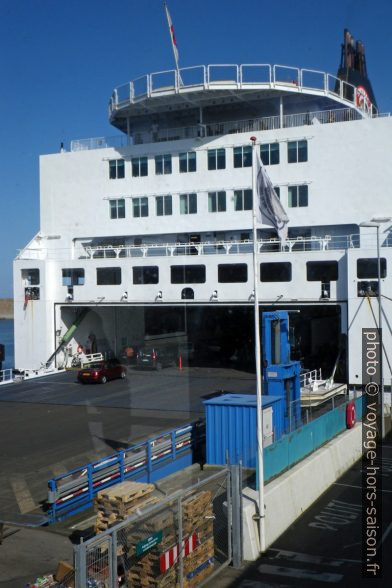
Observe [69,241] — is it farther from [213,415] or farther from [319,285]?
[213,415]

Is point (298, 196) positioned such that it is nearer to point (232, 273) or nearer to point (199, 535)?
point (232, 273)

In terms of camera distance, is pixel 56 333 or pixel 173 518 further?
pixel 56 333

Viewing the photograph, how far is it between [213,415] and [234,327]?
2241 centimetres

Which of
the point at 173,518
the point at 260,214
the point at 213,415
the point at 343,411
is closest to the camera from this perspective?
the point at 173,518

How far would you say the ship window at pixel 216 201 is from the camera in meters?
29.5

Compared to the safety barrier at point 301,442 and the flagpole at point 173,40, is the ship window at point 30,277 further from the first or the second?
the safety barrier at point 301,442

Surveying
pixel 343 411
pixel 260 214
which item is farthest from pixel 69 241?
pixel 260 214

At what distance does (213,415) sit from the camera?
49.2 ft

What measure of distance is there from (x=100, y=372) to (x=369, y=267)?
11.3 metres

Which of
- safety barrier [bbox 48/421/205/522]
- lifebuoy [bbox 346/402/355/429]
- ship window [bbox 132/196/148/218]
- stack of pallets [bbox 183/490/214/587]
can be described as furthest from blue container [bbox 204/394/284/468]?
ship window [bbox 132/196/148/218]

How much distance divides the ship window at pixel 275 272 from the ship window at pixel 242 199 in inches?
138

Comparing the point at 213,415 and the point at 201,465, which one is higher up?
the point at 213,415

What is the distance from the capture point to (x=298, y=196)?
28.0 m

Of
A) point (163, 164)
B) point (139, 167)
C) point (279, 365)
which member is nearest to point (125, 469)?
point (279, 365)
